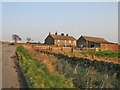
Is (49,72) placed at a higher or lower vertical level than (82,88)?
higher

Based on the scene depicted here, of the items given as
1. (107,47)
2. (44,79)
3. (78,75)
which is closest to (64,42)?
(107,47)

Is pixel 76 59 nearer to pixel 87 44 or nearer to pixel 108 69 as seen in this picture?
pixel 108 69

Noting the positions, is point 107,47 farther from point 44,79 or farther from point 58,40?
point 44,79

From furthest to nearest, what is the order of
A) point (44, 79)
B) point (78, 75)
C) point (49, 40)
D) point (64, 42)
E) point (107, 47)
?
point (64, 42), point (49, 40), point (107, 47), point (78, 75), point (44, 79)

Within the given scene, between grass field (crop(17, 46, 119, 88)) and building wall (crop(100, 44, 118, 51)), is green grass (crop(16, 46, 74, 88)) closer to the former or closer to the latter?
grass field (crop(17, 46, 119, 88))

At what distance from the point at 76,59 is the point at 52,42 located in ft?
127

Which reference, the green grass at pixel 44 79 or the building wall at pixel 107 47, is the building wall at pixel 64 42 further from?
the green grass at pixel 44 79

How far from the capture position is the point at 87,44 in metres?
42.3

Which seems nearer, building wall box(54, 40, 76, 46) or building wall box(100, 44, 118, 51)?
building wall box(100, 44, 118, 51)

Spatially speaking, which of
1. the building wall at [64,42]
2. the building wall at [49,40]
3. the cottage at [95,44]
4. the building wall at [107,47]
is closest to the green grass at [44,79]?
the building wall at [107,47]

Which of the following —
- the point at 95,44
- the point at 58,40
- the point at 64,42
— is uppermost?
the point at 58,40

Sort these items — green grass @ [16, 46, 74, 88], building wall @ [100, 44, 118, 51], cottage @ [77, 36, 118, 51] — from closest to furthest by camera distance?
1. green grass @ [16, 46, 74, 88]
2. building wall @ [100, 44, 118, 51]
3. cottage @ [77, 36, 118, 51]

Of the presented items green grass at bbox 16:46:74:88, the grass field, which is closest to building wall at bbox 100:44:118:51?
the grass field

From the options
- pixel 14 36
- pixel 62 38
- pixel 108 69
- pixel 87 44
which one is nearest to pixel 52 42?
pixel 62 38
